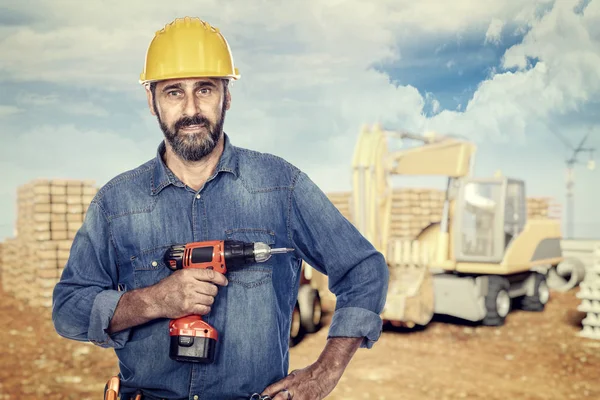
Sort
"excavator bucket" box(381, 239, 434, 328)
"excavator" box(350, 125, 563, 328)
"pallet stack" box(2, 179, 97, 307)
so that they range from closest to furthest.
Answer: "excavator bucket" box(381, 239, 434, 328)
"excavator" box(350, 125, 563, 328)
"pallet stack" box(2, 179, 97, 307)

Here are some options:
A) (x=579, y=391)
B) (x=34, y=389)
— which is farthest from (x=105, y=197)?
(x=579, y=391)

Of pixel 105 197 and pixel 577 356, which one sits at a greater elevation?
pixel 105 197

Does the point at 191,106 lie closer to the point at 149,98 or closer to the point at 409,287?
the point at 149,98

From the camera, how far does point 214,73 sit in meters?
1.88

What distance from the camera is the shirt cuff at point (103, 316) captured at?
1.78 metres

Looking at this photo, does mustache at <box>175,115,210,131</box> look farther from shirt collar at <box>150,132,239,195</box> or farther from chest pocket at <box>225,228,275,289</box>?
chest pocket at <box>225,228,275,289</box>

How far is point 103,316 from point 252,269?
45 centimetres

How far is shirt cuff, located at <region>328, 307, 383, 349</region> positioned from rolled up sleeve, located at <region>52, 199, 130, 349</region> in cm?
63

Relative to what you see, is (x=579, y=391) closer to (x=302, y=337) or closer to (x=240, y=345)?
(x=302, y=337)

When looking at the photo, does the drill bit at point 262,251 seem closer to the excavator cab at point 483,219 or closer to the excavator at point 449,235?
the excavator at point 449,235

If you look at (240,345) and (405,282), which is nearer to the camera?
(240,345)

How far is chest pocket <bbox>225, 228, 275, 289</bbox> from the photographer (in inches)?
70.9

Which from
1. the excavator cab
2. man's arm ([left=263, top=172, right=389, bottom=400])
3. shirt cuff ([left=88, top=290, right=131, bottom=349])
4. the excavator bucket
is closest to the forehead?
man's arm ([left=263, top=172, right=389, bottom=400])

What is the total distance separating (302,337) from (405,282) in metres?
1.56
